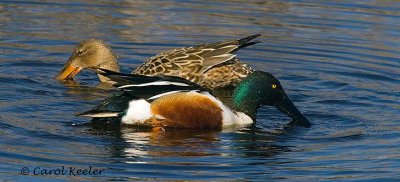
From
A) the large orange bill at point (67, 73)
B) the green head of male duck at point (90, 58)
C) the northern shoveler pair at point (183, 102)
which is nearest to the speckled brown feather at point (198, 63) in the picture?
the green head of male duck at point (90, 58)

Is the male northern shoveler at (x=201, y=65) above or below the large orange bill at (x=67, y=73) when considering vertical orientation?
above

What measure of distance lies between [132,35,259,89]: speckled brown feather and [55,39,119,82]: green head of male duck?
540mm

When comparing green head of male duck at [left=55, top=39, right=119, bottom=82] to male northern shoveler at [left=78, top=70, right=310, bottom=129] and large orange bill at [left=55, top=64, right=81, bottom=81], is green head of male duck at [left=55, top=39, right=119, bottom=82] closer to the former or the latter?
large orange bill at [left=55, top=64, right=81, bottom=81]

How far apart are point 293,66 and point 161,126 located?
3346 millimetres

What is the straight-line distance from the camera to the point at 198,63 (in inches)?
473

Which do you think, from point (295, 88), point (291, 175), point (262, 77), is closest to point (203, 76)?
point (295, 88)

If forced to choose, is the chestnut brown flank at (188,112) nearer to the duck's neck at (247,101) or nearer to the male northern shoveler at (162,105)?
the male northern shoveler at (162,105)

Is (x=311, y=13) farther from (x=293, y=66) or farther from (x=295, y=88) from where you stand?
(x=295, y=88)

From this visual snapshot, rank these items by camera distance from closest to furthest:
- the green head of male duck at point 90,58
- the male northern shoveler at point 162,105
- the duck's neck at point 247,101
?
the male northern shoveler at point 162,105 < the duck's neck at point 247,101 < the green head of male duck at point 90,58

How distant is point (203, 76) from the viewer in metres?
12.1

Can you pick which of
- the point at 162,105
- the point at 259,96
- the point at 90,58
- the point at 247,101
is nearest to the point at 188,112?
the point at 162,105

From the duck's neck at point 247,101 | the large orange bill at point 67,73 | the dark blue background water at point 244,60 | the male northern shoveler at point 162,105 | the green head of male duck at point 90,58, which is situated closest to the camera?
the dark blue background water at point 244,60

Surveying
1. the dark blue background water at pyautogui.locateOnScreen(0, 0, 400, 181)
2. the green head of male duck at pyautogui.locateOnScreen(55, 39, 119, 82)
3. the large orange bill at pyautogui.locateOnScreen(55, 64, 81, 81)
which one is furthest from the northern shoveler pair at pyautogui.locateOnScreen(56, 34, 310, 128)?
the green head of male duck at pyautogui.locateOnScreen(55, 39, 119, 82)

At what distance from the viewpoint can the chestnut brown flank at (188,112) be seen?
988 centimetres
